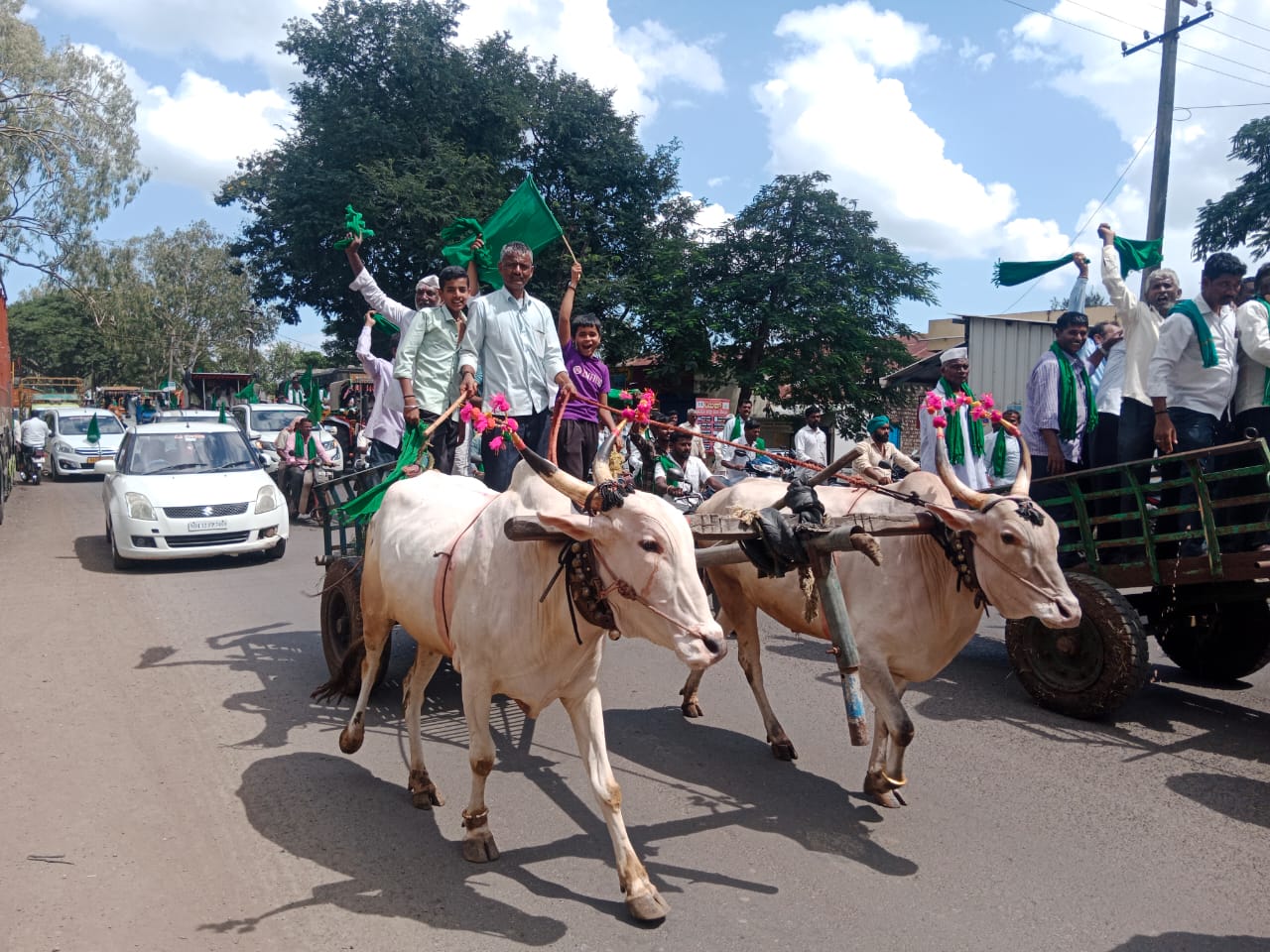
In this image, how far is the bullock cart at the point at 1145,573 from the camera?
5.00 m

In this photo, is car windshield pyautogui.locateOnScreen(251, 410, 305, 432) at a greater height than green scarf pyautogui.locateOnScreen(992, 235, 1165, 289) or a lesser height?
lesser

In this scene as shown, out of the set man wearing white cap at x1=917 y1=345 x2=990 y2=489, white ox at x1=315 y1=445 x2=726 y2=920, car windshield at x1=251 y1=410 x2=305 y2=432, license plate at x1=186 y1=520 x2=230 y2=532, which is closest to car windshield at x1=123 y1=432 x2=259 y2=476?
license plate at x1=186 y1=520 x2=230 y2=532

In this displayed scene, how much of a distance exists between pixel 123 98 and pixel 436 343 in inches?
982

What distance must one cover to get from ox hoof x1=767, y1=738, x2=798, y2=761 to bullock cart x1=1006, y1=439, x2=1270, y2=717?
6.10ft

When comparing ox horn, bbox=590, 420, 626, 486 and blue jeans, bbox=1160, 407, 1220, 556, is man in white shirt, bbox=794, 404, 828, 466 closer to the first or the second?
blue jeans, bbox=1160, 407, 1220, 556

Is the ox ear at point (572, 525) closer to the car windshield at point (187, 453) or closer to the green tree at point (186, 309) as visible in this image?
the car windshield at point (187, 453)

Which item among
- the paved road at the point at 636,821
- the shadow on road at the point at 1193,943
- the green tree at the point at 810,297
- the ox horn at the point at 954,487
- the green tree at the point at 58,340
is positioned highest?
the green tree at the point at 58,340

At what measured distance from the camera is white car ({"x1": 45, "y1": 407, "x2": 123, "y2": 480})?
23.8 meters

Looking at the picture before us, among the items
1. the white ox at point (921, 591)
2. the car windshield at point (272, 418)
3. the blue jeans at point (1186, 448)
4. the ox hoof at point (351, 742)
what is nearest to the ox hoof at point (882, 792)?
the white ox at point (921, 591)

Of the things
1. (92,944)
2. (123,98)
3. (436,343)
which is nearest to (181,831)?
(92,944)

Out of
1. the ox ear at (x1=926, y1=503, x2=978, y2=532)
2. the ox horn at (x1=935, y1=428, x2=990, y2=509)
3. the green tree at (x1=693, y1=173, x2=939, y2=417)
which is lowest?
the ox ear at (x1=926, y1=503, x2=978, y2=532)

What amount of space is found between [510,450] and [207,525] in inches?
256

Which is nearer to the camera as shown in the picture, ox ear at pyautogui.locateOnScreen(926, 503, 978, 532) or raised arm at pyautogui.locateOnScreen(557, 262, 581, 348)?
ox ear at pyautogui.locateOnScreen(926, 503, 978, 532)

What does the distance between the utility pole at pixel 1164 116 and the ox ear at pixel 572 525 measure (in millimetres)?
12907
